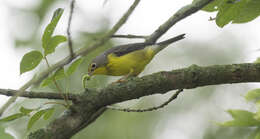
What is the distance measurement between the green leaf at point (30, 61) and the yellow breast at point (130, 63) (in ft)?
10.9

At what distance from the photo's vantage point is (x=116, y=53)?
6.25 meters

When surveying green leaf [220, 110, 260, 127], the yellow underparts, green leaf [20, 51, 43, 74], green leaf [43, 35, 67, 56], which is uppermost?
green leaf [43, 35, 67, 56]

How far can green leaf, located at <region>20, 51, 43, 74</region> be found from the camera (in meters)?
2.52

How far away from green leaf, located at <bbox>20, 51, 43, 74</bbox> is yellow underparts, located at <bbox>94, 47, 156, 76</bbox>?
331 cm

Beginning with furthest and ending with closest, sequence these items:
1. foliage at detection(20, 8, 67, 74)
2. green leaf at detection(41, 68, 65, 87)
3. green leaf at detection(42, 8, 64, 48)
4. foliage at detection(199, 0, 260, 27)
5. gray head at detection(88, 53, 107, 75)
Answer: gray head at detection(88, 53, 107, 75)
green leaf at detection(41, 68, 65, 87)
foliage at detection(199, 0, 260, 27)
foliage at detection(20, 8, 67, 74)
green leaf at detection(42, 8, 64, 48)

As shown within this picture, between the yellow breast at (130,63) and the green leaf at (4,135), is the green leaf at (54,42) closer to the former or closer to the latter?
the green leaf at (4,135)

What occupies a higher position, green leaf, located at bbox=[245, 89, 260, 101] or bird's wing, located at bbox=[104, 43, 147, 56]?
green leaf, located at bbox=[245, 89, 260, 101]

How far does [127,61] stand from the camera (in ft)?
19.3

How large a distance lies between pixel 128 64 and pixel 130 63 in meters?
0.04

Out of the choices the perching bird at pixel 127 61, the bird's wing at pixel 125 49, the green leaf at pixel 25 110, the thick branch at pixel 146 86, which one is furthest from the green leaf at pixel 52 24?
the bird's wing at pixel 125 49

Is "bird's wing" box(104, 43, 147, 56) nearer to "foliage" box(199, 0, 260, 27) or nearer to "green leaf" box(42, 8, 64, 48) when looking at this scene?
"foliage" box(199, 0, 260, 27)

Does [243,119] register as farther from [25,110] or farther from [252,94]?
[25,110]

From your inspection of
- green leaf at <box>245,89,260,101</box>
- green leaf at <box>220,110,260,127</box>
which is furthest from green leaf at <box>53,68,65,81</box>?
green leaf at <box>245,89,260,101</box>

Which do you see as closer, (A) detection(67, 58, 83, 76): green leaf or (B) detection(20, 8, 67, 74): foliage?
(B) detection(20, 8, 67, 74): foliage
